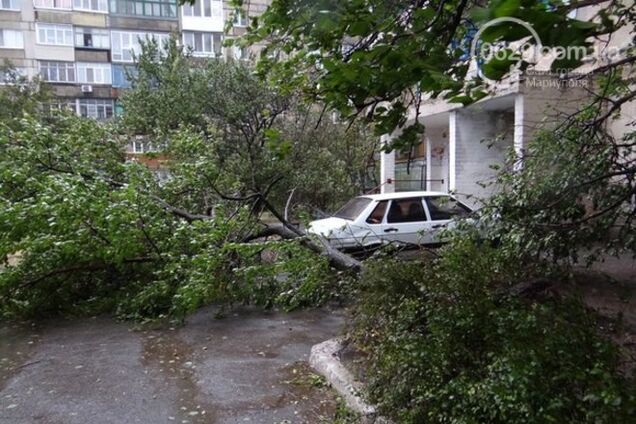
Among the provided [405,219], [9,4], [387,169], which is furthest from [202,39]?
[405,219]

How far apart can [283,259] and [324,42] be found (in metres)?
3.52

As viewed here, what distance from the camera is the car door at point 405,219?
345 inches

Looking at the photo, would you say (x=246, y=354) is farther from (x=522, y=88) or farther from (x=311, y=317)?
(x=522, y=88)

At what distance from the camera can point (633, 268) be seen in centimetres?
614

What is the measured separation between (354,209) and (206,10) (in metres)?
21.1

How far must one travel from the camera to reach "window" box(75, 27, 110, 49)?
27.2 meters

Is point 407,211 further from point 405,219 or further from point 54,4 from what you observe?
point 54,4

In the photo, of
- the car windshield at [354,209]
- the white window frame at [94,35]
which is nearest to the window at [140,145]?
the car windshield at [354,209]

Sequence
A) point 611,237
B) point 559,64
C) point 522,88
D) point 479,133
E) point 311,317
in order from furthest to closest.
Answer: point 479,133
point 522,88
point 311,317
point 611,237
point 559,64

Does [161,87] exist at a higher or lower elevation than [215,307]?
higher

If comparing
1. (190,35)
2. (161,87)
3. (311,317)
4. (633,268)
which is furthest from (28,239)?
(190,35)

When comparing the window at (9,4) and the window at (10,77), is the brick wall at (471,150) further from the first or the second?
the window at (9,4)

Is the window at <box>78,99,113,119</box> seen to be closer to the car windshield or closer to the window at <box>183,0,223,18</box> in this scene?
the window at <box>183,0,223,18</box>

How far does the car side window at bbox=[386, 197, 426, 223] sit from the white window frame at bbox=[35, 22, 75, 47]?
26.1 meters
